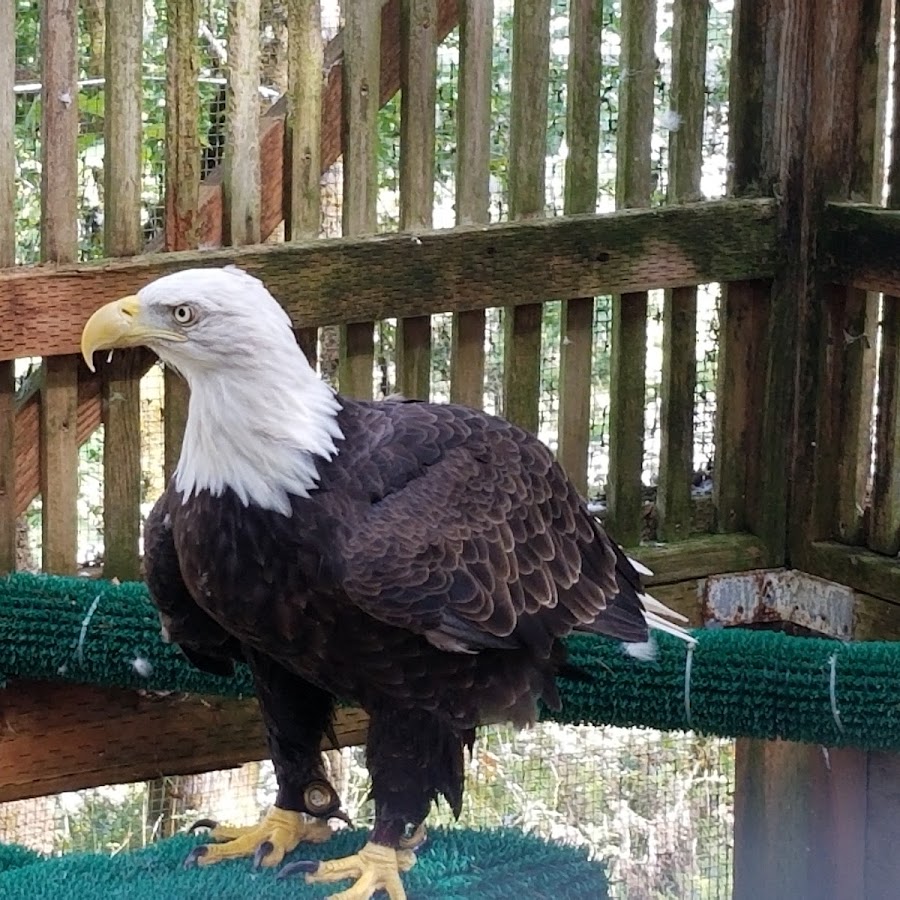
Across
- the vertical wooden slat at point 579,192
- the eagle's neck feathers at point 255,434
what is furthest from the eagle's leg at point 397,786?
the vertical wooden slat at point 579,192

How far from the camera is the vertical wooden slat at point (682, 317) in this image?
13.8 feet

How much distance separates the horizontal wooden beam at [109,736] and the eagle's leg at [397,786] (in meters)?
1.15

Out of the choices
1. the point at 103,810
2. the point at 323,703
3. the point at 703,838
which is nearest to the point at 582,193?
the point at 323,703

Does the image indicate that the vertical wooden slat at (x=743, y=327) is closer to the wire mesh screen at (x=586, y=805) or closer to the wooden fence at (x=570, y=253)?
the wooden fence at (x=570, y=253)

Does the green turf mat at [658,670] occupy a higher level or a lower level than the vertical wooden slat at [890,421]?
lower

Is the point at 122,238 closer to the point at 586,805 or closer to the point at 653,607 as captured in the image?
the point at 653,607

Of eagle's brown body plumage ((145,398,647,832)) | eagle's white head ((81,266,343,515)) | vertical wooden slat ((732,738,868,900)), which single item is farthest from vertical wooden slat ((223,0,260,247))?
vertical wooden slat ((732,738,868,900))

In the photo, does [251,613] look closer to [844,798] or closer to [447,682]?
[447,682]

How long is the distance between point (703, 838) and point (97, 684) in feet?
6.24

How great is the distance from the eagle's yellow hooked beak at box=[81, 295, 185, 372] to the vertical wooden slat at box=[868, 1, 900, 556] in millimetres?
2179

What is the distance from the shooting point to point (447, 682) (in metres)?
2.83

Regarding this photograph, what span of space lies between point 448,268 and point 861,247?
40.5 inches

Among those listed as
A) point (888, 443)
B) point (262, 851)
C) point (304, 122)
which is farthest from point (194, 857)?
point (888, 443)

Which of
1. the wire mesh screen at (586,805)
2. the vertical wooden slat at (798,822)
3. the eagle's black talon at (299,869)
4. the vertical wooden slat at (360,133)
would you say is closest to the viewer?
the eagle's black talon at (299,869)
